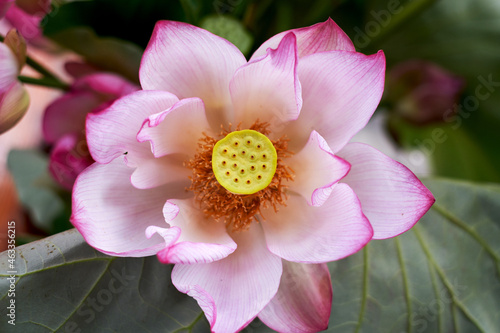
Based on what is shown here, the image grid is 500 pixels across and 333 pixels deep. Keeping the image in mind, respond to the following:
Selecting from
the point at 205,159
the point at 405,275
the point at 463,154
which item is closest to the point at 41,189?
the point at 205,159

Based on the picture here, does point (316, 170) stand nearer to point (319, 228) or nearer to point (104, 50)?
point (319, 228)

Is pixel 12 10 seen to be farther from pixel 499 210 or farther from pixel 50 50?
pixel 499 210

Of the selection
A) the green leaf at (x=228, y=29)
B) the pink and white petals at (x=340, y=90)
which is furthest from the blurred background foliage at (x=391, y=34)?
the pink and white petals at (x=340, y=90)

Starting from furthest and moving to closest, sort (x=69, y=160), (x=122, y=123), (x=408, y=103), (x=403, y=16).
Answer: (x=408, y=103), (x=403, y=16), (x=69, y=160), (x=122, y=123)

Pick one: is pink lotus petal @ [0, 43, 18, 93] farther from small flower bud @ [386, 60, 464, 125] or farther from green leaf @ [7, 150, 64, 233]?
small flower bud @ [386, 60, 464, 125]

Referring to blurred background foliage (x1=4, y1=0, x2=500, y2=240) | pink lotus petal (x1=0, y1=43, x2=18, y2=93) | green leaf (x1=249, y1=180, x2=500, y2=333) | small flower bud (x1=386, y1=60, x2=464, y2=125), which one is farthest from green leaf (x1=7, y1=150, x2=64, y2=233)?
small flower bud (x1=386, y1=60, x2=464, y2=125)

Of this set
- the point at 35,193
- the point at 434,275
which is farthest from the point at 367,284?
the point at 35,193
